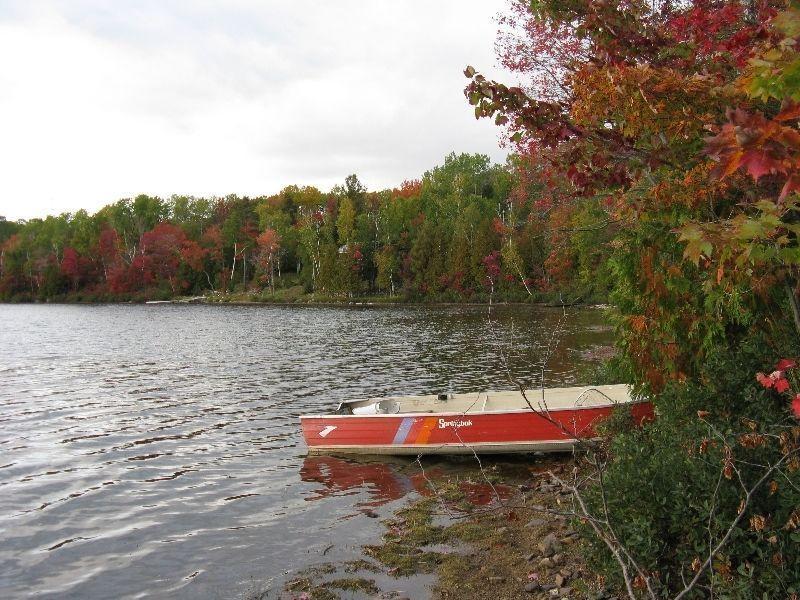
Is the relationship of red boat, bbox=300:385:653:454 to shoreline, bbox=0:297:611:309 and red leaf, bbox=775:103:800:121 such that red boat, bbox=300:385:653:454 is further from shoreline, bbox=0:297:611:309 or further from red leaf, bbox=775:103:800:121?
shoreline, bbox=0:297:611:309

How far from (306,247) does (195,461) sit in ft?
286

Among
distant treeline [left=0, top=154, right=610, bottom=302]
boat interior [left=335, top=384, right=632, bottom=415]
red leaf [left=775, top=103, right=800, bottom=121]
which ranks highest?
distant treeline [left=0, top=154, right=610, bottom=302]

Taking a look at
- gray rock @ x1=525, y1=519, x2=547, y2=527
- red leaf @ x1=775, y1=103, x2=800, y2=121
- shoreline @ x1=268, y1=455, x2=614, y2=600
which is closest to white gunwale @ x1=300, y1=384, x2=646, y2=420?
shoreline @ x1=268, y1=455, x2=614, y2=600

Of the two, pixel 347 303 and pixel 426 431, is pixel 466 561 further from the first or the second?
pixel 347 303

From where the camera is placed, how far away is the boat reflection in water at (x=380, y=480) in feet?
39.5

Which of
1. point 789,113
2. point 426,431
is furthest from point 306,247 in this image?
point 789,113

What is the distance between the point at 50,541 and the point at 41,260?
423ft

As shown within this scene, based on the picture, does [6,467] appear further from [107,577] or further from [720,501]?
[720,501]

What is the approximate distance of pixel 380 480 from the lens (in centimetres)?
1328

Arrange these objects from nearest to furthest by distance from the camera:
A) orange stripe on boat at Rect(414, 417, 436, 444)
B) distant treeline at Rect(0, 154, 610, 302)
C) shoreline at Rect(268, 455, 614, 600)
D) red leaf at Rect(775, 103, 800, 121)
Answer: red leaf at Rect(775, 103, 800, 121) → shoreline at Rect(268, 455, 614, 600) → orange stripe on boat at Rect(414, 417, 436, 444) → distant treeline at Rect(0, 154, 610, 302)

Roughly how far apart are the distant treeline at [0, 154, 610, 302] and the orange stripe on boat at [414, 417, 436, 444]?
160 ft

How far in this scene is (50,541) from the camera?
A: 10.6 meters

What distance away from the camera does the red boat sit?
1332 centimetres

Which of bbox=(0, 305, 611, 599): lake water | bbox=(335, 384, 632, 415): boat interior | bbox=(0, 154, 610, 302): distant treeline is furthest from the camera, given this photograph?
bbox=(0, 154, 610, 302): distant treeline
